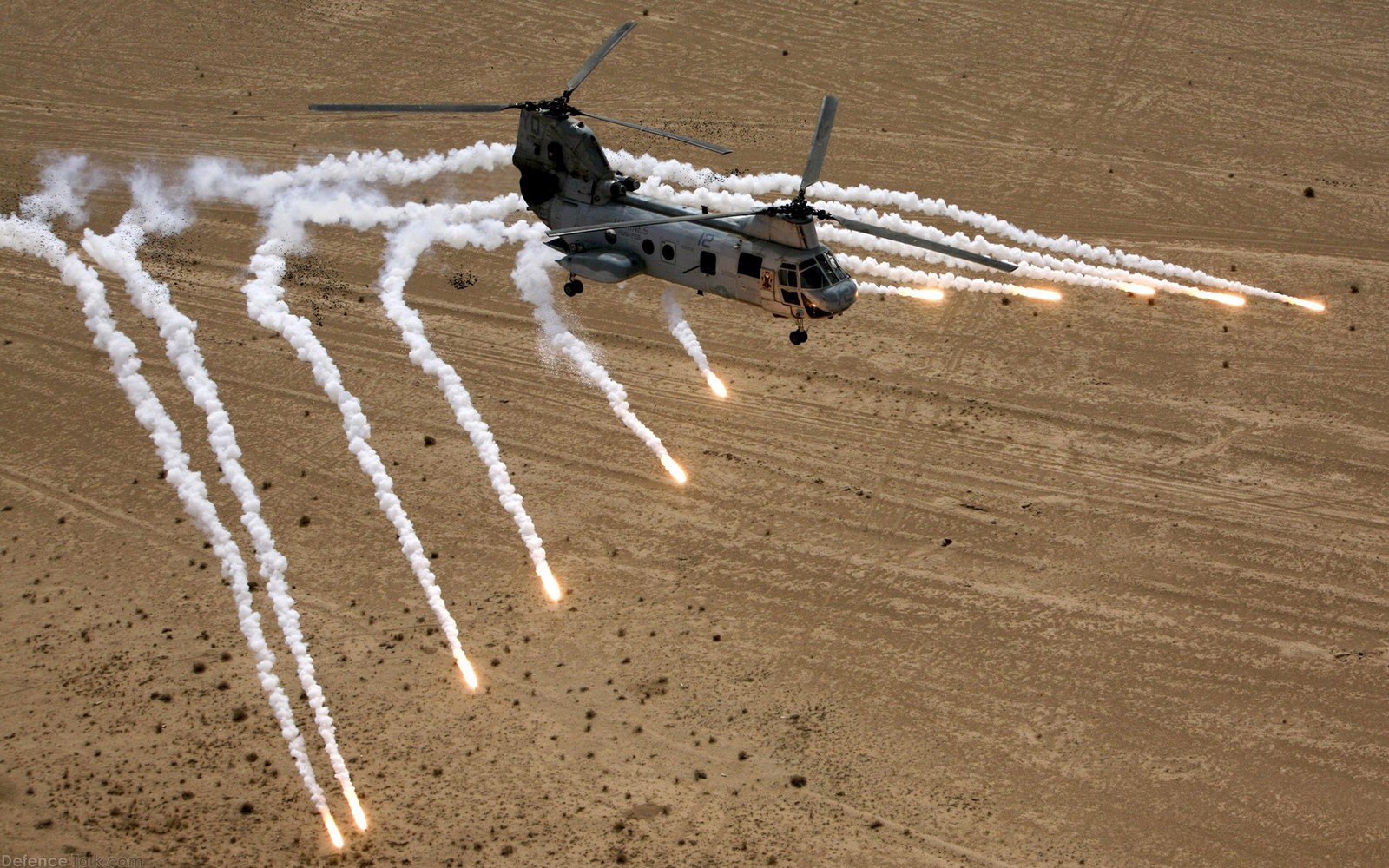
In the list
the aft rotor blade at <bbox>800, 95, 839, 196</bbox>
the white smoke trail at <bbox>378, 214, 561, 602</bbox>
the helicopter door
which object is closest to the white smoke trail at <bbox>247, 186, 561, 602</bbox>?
the white smoke trail at <bbox>378, 214, 561, 602</bbox>

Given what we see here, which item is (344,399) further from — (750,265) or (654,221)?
(750,265)

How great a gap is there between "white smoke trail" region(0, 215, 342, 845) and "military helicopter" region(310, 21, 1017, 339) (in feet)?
33.0

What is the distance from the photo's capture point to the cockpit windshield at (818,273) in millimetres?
42812

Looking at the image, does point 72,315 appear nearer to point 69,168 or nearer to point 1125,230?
point 69,168

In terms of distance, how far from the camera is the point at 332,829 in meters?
38.0

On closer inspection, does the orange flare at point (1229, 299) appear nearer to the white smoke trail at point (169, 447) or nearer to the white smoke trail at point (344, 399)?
the white smoke trail at point (344, 399)

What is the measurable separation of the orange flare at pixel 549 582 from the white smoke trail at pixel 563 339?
15.8 feet

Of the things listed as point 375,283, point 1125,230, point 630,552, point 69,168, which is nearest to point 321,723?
point 630,552

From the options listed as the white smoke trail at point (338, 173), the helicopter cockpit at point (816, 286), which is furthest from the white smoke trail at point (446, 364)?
the helicopter cockpit at point (816, 286)

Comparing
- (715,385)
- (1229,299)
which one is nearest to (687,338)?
(715,385)

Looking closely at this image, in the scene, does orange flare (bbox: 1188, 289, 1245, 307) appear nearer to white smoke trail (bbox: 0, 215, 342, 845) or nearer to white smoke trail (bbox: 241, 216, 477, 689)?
white smoke trail (bbox: 241, 216, 477, 689)

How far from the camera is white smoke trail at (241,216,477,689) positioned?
42.9 metres

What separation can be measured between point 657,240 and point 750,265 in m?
2.98

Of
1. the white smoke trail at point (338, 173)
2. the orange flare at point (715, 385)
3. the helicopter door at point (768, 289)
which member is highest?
the helicopter door at point (768, 289)
